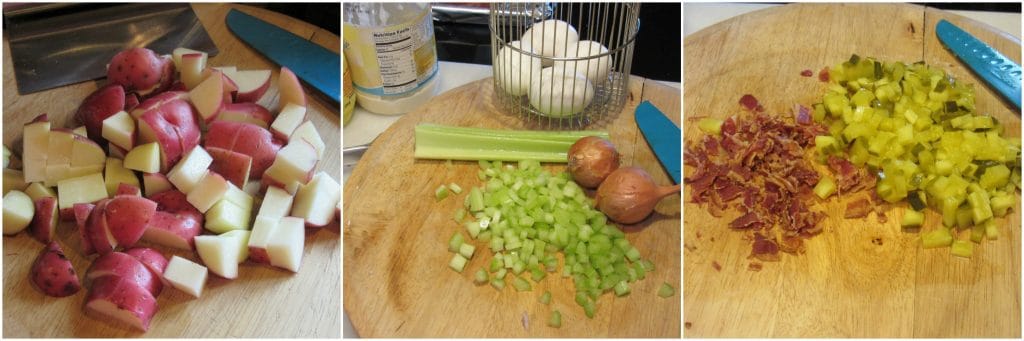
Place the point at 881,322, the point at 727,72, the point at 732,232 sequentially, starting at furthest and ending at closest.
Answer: the point at 727,72 → the point at 732,232 → the point at 881,322

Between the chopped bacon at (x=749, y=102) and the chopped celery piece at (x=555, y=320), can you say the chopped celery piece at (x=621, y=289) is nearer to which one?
the chopped celery piece at (x=555, y=320)

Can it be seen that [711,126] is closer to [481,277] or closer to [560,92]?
[560,92]

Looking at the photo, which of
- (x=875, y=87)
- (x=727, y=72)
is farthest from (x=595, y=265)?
(x=875, y=87)

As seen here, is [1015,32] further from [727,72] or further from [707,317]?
[707,317]

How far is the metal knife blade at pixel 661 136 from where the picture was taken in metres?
1.26

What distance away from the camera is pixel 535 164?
128cm

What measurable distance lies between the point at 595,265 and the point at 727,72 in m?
0.54

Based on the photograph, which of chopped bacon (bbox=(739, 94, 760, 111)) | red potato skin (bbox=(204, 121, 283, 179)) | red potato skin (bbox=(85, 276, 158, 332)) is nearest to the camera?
red potato skin (bbox=(85, 276, 158, 332))

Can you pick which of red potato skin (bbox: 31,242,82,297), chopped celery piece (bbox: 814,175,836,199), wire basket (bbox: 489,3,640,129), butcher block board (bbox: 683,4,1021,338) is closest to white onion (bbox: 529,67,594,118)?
wire basket (bbox: 489,3,640,129)

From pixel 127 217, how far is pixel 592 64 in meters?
0.82

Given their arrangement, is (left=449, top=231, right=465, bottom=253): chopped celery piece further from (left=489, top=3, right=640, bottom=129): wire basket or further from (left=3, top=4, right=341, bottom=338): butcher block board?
(left=489, top=3, right=640, bottom=129): wire basket

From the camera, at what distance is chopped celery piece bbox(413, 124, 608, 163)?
1290mm

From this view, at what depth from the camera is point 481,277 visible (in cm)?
111

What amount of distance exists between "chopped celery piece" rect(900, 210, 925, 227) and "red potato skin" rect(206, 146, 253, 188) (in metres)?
1.09
